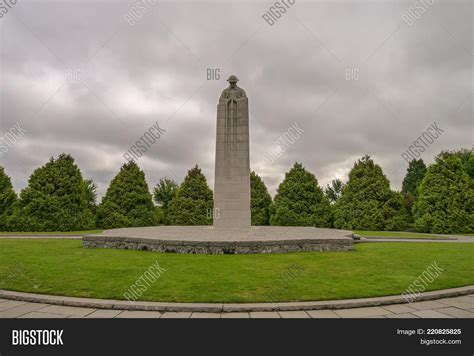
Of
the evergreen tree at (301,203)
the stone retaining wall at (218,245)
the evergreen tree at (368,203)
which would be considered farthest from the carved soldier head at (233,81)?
the evergreen tree at (368,203)

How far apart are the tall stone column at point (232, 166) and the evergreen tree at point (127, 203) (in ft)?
39.9

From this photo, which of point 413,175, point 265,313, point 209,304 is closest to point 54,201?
point 209,304

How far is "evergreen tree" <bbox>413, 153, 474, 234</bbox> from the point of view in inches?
930

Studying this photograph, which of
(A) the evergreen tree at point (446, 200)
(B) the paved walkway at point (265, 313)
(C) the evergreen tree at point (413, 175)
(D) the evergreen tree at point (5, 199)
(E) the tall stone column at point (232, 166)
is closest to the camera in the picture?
(B) the paved walkway at point (265, 313)

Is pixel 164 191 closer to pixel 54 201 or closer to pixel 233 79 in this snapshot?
pixel 54 201

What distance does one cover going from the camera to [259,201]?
28969 millimetres

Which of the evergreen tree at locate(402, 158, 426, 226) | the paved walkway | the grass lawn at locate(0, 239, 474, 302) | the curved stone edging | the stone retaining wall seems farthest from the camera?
the evergreen tree at locate(402, 158, 426, 226)

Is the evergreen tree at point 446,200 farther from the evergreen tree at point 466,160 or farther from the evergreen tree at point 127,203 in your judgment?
the evergreen tree at point 127,203

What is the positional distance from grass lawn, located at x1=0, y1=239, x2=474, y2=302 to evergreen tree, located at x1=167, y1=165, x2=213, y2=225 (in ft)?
53.3

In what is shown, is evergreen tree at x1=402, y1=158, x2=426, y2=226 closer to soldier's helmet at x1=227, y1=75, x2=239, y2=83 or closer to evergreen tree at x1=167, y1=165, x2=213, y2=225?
evergreen tree at x1=167, y1=165, x2=213, y2=225

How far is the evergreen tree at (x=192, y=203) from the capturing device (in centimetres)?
2791

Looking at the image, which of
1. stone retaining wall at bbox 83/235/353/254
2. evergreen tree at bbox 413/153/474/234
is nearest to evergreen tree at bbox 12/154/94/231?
stone retaining wall at bbox 83/235/353/254
